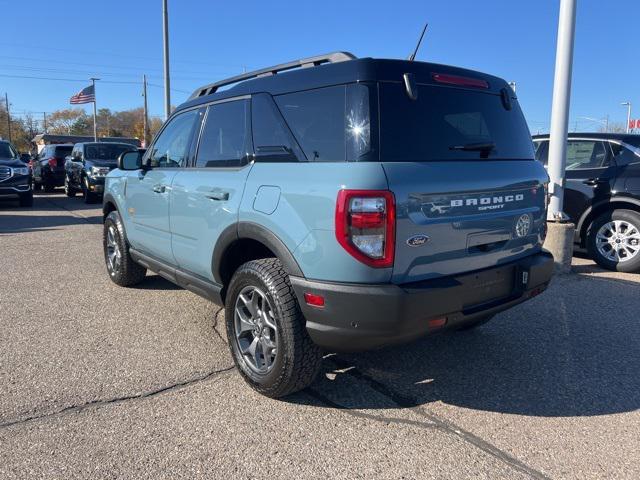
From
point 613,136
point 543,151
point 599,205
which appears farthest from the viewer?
point 543,151

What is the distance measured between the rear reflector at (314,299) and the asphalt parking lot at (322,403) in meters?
0.73

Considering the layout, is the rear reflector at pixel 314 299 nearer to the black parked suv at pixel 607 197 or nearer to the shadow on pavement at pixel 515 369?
the shadow on pavement at pixel 515 369

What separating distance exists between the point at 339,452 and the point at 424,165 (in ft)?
5.15

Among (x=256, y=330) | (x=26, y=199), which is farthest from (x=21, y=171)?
(x=256, y=330)

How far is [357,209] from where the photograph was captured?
99.3 inches

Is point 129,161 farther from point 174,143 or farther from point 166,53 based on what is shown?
point 166,53

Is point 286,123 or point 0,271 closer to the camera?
point 286,123

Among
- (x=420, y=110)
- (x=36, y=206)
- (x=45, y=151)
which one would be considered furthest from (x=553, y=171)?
(x=45, y=151)

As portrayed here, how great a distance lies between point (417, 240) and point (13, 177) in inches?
552

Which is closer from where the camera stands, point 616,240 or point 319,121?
point 319,121

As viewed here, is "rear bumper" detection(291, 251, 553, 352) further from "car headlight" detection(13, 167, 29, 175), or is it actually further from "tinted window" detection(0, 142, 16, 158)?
"tinted window" detection(0, 142, 16, 158)

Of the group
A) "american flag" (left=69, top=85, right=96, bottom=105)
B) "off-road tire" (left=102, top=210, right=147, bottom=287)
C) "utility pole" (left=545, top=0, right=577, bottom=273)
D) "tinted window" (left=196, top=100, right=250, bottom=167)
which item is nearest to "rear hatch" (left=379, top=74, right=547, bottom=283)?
"tinted window" (left=196, top=100, right=250, bottom=167)

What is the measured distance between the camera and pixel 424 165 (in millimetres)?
2740

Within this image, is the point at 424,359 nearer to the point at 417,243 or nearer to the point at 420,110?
the point at 417,243
